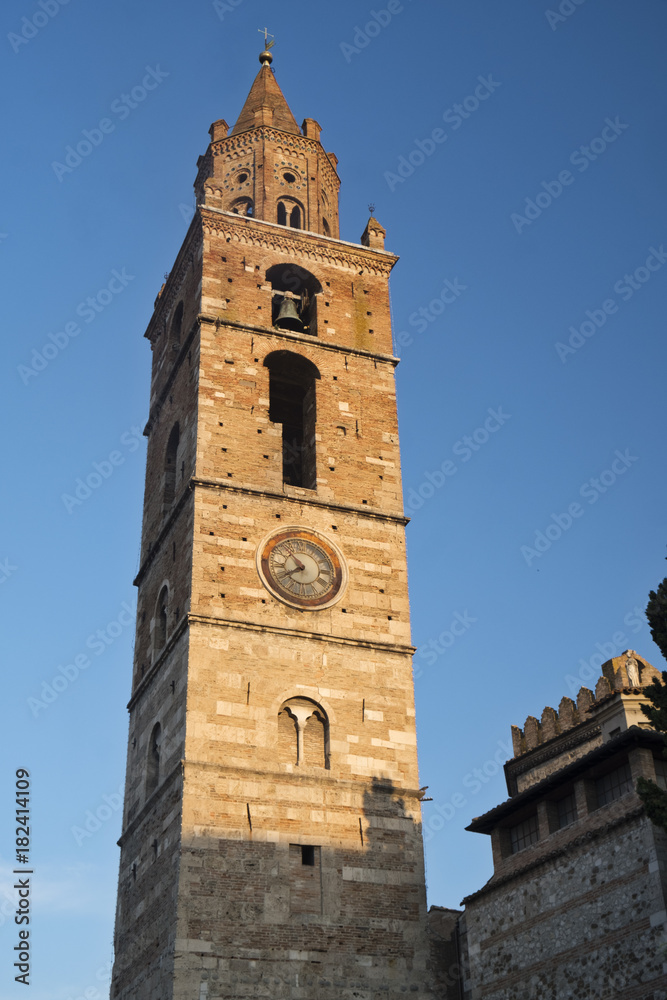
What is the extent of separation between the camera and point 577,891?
19.4m

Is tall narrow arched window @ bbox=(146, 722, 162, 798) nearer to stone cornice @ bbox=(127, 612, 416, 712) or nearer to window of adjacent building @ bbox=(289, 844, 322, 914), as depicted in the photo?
stone cornice @ bbox=(127, 612, 416, 712)

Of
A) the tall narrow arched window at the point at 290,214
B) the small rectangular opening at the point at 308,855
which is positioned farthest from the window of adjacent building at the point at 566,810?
the tall narrow arched window at the point at 290,214

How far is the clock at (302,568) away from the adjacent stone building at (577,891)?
20.1 ft

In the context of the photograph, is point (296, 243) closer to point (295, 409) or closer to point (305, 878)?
point (295, 409)

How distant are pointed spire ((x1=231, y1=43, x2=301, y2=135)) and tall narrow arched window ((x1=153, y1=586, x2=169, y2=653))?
49.1 feet

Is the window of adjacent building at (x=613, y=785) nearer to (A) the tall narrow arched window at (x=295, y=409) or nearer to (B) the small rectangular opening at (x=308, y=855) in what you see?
(B) the small rectangular opening at (x=308, y=855)

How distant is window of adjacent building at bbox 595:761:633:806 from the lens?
19.6 meters

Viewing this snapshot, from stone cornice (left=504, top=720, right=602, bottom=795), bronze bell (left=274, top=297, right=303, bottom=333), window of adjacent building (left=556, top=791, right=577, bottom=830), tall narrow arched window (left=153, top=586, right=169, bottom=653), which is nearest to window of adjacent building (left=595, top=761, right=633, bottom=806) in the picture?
window of adjacent building (left=556, top=791, right=577, bottom=830)

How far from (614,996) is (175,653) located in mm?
11138

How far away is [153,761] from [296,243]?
45.9 feet

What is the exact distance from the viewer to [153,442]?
32062mm

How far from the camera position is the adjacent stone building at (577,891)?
58.9ft

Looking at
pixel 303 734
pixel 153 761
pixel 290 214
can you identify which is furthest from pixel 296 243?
pixel 153 761

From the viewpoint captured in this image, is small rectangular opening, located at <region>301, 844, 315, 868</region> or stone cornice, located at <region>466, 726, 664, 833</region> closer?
stone cornice, located at <region>466, 726, 664, 833</region>
